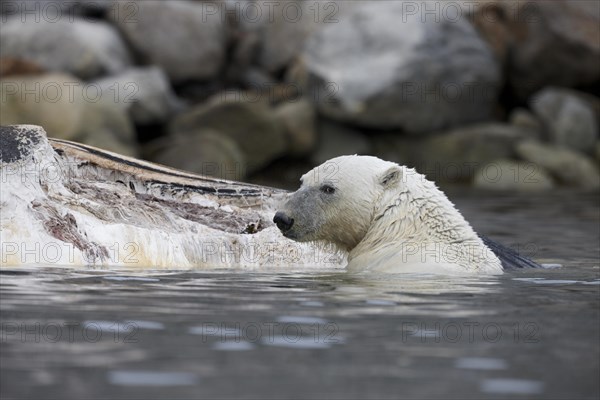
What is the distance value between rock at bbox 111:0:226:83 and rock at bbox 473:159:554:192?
6.94m

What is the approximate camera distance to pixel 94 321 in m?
5.32

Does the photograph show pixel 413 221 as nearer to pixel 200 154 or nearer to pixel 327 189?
pixel 327 189

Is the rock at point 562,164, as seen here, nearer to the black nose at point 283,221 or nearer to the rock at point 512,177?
the rock at point 512,177

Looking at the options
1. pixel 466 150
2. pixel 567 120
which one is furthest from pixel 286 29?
pixel 567 120

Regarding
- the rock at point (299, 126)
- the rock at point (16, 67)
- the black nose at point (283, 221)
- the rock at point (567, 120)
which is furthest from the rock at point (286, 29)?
the black nose at point (283, 221)

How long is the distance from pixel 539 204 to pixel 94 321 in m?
13.0

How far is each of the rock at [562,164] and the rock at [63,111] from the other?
790cm

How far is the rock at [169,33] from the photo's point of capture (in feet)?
81.4

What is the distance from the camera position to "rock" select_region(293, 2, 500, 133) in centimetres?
2319

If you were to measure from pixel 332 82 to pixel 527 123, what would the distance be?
4.36 metres

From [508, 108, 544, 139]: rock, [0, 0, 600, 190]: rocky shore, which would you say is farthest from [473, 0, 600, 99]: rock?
[508, 108, 544, 139]: rock

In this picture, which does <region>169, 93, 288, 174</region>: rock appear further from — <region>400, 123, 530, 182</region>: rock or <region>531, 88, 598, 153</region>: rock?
<region>531, 88, 598, 153</region>: rock

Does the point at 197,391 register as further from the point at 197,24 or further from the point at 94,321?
the point at 197,24

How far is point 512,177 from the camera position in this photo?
22.3 metres
